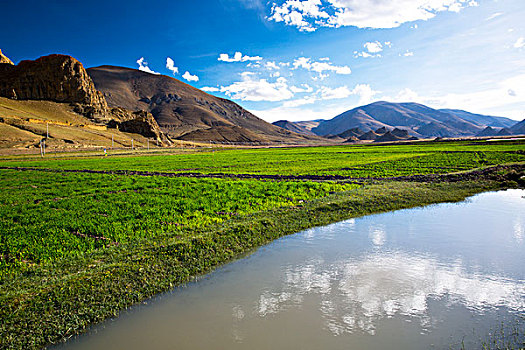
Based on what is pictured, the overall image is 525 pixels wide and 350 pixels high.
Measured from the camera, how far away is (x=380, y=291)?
7.67 m

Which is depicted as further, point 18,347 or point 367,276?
point 367,276

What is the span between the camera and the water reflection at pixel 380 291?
6684mm

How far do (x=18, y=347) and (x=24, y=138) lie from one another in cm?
12621

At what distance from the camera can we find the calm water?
5.98m

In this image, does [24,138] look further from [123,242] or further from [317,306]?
[317,306]

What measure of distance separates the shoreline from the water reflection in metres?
2.80

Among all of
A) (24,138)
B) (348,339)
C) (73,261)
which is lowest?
(348,339)

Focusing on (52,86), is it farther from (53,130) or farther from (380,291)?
(380,291)

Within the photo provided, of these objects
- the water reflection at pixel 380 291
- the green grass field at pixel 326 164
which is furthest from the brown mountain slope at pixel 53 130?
the water reflection at pixel 380 291

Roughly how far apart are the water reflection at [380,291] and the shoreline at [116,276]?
2797mm

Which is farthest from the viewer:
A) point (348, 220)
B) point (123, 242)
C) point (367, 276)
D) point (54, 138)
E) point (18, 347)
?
point (54, 138)

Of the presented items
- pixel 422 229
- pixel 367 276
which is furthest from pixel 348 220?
pixel 367 276

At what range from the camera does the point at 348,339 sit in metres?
5.87

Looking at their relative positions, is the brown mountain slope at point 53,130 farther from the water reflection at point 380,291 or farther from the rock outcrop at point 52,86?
the water reflection at point 380,291
